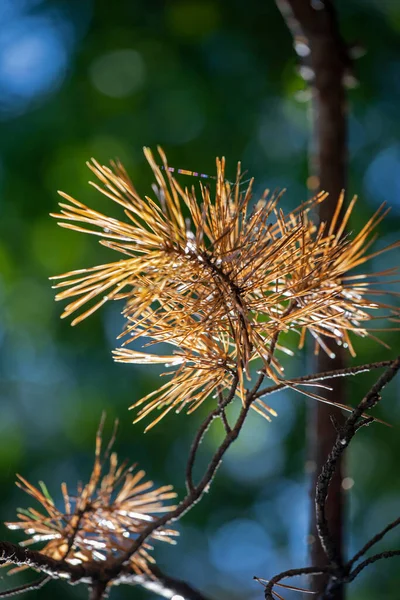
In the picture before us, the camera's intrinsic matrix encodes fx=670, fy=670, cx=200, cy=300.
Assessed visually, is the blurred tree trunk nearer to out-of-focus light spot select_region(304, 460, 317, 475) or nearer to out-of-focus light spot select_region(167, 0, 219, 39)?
out-of-focus light spot select_region(304, 460, 317, 475)

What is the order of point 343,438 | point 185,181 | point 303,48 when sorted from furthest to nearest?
point 185,181
point 303,48
point 343,438

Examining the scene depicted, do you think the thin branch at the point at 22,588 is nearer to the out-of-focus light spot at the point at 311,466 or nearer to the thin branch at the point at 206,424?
the thin branch at the point at 206,424

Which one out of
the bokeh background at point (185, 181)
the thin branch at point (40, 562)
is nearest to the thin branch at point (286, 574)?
the thin branch at point (40, 562)

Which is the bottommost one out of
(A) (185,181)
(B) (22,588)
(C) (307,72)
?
(B) (22,588)

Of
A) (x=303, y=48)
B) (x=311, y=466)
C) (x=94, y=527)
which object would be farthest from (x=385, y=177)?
(x=94, y=527)

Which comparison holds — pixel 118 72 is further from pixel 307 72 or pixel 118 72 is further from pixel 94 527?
pixel 94 527

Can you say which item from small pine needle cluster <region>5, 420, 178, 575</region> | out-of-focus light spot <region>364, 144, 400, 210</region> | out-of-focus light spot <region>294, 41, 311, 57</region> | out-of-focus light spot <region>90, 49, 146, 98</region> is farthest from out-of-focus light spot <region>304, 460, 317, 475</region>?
out-of-focus light spot <region>90, 49, 146, 98</region>
